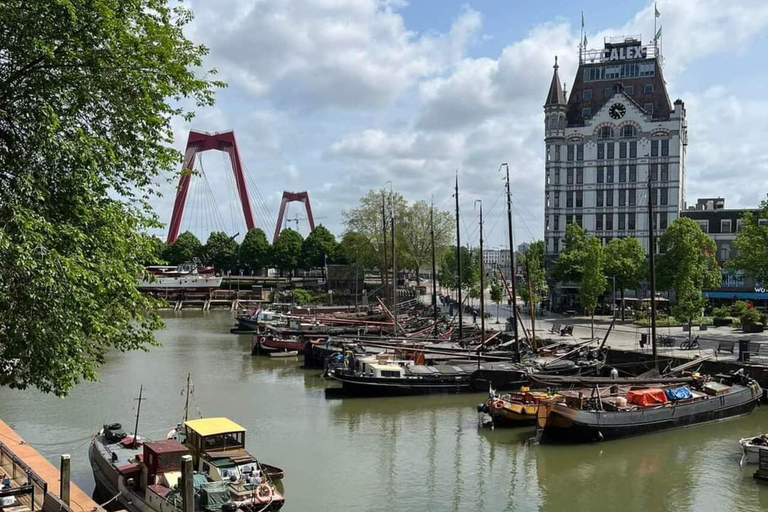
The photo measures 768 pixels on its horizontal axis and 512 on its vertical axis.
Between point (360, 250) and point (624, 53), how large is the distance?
41090mm

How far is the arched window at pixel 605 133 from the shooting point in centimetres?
7725

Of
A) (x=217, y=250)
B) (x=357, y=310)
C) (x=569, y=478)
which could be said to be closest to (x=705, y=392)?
(x=569, y=478)

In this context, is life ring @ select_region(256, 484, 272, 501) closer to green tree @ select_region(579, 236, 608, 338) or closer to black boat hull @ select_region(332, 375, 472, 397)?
black boat hull @ select_region(332, 375, 472, 397)

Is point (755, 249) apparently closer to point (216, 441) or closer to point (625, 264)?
point (625, 264)

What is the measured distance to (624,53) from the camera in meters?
81.2

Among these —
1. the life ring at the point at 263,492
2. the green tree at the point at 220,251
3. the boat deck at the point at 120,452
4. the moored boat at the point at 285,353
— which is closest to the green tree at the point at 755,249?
the moored boat at the point at 285,353

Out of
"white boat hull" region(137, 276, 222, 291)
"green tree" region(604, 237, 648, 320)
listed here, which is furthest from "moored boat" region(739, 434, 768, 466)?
"white boat hull" region(137, 276, 222, 291)

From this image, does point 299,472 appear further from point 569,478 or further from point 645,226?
point 645,226

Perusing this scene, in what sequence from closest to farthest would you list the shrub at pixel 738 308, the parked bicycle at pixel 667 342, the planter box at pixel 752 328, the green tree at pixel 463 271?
the parked bicycle at pixel 667 342
the planter box at pixel 752 328
the shrub at pixel 738 308
the green tree at pixel 463 271

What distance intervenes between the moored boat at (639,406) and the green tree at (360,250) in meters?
65.3

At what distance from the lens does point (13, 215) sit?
480 inches

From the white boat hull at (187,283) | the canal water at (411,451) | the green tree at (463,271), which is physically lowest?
the canal water at (411,451)

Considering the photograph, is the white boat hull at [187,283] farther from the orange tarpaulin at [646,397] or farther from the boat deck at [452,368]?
the orange tarpaulin at [646,397]

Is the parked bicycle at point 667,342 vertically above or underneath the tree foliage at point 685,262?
underneath
